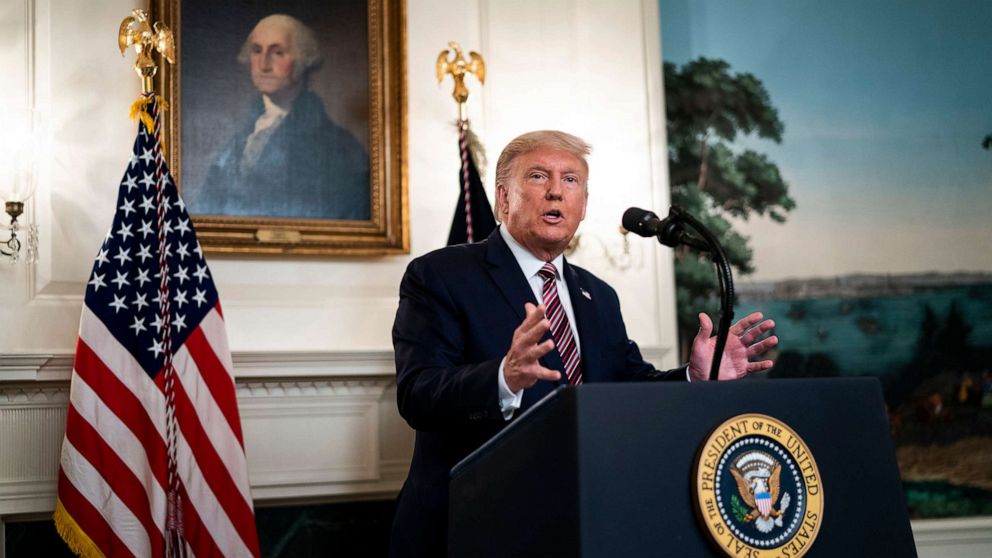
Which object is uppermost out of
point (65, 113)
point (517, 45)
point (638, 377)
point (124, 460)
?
point (517, 45)

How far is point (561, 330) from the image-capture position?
9.10ft

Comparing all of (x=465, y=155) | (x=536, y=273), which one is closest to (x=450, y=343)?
(x=536, y=273)

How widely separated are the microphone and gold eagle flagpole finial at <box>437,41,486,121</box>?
2.28 meters

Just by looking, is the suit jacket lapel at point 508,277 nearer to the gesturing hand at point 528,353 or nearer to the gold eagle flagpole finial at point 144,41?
the gesturing hand at point 528,353

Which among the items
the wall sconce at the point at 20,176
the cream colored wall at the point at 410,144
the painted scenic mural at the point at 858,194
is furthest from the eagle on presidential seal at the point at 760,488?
the painted scenic mural at the point at 858,194

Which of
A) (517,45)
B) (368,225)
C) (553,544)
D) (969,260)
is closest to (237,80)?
(368,225)

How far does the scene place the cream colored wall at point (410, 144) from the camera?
13.4ft

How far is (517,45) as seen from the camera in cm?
484

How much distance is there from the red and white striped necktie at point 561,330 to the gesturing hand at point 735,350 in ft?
1.01

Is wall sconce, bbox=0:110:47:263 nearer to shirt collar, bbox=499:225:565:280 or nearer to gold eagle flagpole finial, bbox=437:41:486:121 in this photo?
gold eagle flagpole finial, bbox=437:41:486:121

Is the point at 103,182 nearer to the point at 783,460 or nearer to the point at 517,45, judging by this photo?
the point at 517,45

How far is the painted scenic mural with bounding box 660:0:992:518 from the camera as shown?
16.5 feet

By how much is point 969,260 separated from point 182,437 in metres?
3.89

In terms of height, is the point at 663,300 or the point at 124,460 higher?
the point at 663,300
